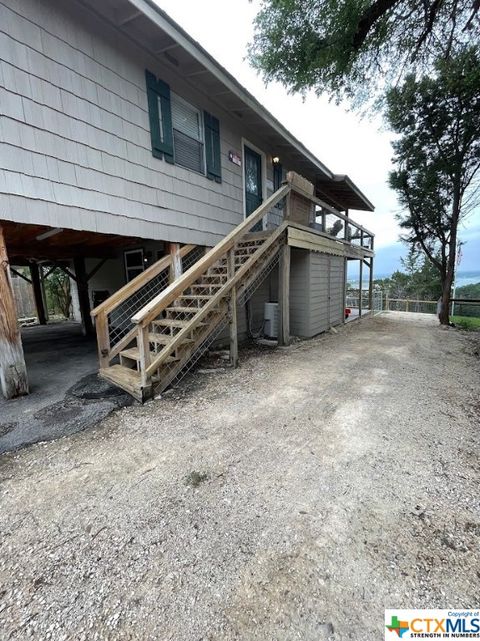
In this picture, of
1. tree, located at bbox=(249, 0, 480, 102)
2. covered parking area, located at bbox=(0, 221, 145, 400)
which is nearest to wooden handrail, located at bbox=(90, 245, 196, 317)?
covered parking area, located at bbox=(0, 221, 145, 400)

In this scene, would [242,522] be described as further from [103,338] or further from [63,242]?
[63,242]

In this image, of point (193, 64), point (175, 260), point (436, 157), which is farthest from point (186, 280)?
point (436, 157)

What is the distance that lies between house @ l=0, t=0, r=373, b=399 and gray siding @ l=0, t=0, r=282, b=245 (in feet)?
0.05

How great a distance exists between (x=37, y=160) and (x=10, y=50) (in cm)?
104

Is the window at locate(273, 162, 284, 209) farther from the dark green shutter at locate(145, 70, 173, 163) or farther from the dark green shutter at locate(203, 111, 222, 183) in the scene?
the dark green shutter at locate(145, 70, 173, 163)

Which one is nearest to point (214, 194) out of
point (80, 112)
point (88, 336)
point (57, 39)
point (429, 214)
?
point (80, 112)

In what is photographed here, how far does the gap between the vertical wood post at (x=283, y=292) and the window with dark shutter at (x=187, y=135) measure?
7.26 feet

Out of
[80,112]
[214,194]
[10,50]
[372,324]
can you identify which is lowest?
[372,324]

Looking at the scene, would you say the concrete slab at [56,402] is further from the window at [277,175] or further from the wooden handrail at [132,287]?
the window at [277,175]

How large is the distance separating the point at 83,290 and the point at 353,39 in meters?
7.85

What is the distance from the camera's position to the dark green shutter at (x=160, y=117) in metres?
4.26

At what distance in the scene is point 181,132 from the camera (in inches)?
190

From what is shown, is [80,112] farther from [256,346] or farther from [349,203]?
[349,203]

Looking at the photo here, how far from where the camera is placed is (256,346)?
20.2ft
